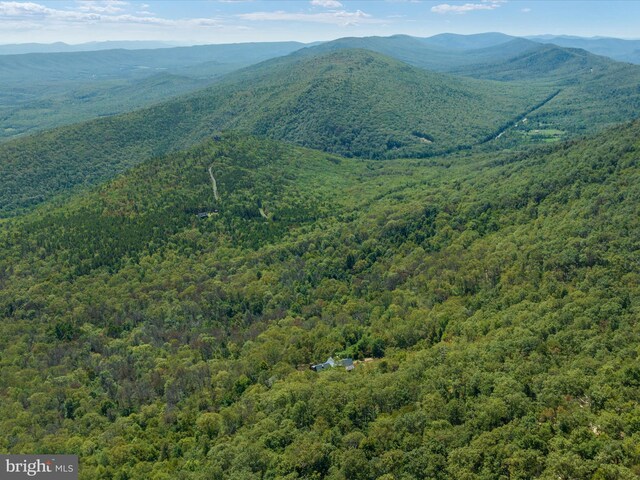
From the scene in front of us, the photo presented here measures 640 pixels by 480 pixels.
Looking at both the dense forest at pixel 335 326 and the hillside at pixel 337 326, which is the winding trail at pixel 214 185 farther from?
the hillside at pixel 337 326

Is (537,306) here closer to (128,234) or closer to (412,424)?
(412,424)

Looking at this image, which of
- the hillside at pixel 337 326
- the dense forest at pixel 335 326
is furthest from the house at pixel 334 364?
the hillside at pixel 337 326

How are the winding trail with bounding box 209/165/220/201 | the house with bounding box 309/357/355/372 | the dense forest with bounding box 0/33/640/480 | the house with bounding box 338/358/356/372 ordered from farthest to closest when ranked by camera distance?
the winding trail with bounding box 209/165/220/201
the house with bounding box 309/357/355/372
the house with bounding box 338/358/356/372
the dense forest with bounding box 0/33/640/480

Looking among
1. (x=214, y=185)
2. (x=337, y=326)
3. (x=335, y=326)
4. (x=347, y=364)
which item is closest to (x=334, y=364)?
(x=347, y=364)

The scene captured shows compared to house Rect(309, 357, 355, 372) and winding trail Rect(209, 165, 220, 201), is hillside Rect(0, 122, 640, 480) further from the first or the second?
house Rect(309, 357, 355, 372)

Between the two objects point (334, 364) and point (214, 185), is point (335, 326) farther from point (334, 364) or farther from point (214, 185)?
point (214, 185)

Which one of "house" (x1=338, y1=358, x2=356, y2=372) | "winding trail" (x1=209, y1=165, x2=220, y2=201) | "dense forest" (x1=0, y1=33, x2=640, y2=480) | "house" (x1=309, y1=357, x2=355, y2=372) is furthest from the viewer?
"winding trail" (x1=209, y1=165, x2=220, y2=201)

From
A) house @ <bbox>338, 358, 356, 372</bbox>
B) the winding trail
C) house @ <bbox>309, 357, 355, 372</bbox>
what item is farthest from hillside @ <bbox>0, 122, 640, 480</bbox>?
house @ <bbox>309, 357, 355, 372</bbox>

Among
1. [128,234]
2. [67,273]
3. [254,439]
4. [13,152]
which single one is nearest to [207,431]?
[254,439]
